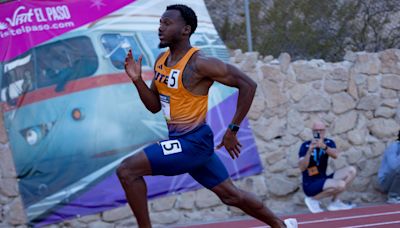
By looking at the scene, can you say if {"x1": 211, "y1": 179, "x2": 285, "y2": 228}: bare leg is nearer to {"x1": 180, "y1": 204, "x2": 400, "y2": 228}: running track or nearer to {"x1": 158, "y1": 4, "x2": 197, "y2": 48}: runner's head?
{"x1": 158, "y1": 4, "x2": 197, "y2": 48}: runner's head

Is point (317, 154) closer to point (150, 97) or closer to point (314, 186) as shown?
point (314, 186)

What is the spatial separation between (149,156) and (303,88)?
5299mm

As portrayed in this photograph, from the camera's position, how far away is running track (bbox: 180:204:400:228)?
28.6 feet

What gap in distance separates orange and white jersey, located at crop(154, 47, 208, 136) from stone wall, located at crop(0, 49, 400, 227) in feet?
13.3

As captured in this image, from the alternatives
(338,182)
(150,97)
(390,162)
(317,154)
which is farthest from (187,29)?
(390,162)

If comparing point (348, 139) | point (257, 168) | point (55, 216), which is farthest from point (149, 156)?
point (348, 139)

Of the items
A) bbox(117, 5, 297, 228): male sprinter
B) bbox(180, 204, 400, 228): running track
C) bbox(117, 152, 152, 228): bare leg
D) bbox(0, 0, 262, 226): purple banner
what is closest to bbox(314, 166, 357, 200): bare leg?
bbox(180, 204, 400, 228): running track

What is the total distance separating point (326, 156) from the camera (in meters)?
10.1

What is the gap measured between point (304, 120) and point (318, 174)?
87 cm

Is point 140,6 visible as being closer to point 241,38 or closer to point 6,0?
point 6,0

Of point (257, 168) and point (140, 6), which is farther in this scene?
point (257, 168)

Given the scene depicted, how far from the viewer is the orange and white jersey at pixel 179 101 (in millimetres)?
5742

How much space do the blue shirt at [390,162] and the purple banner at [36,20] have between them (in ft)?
13.7

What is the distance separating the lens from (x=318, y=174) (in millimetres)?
10031
